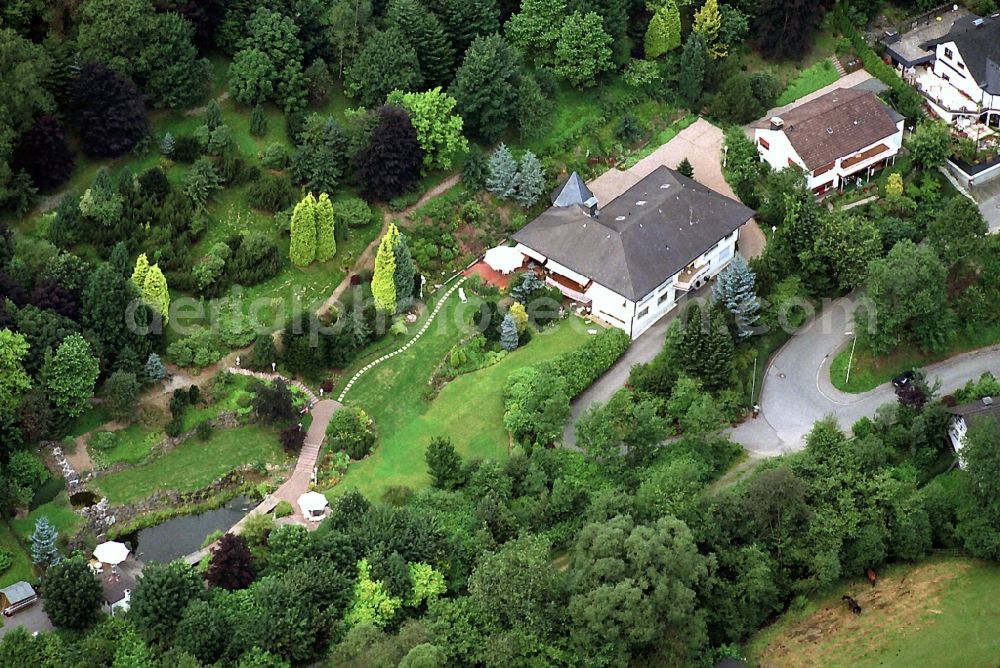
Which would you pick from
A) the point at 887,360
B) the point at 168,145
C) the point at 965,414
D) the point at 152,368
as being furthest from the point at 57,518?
the point at 965,414

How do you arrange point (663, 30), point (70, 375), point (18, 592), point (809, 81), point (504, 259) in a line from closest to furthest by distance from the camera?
point (18, 592)
point (70, 375)
point (504, 259)
point (663, 30)
point (809, 81)

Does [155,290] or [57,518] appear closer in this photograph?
[57,518]

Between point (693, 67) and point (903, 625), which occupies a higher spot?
point (693, 67)

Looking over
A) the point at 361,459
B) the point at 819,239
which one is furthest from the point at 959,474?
the point at 361,459

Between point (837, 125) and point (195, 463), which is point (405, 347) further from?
point (837, 125)

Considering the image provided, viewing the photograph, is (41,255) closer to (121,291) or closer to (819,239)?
(121,291)

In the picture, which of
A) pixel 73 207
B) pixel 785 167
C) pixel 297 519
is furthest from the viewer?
pixel 785 167
